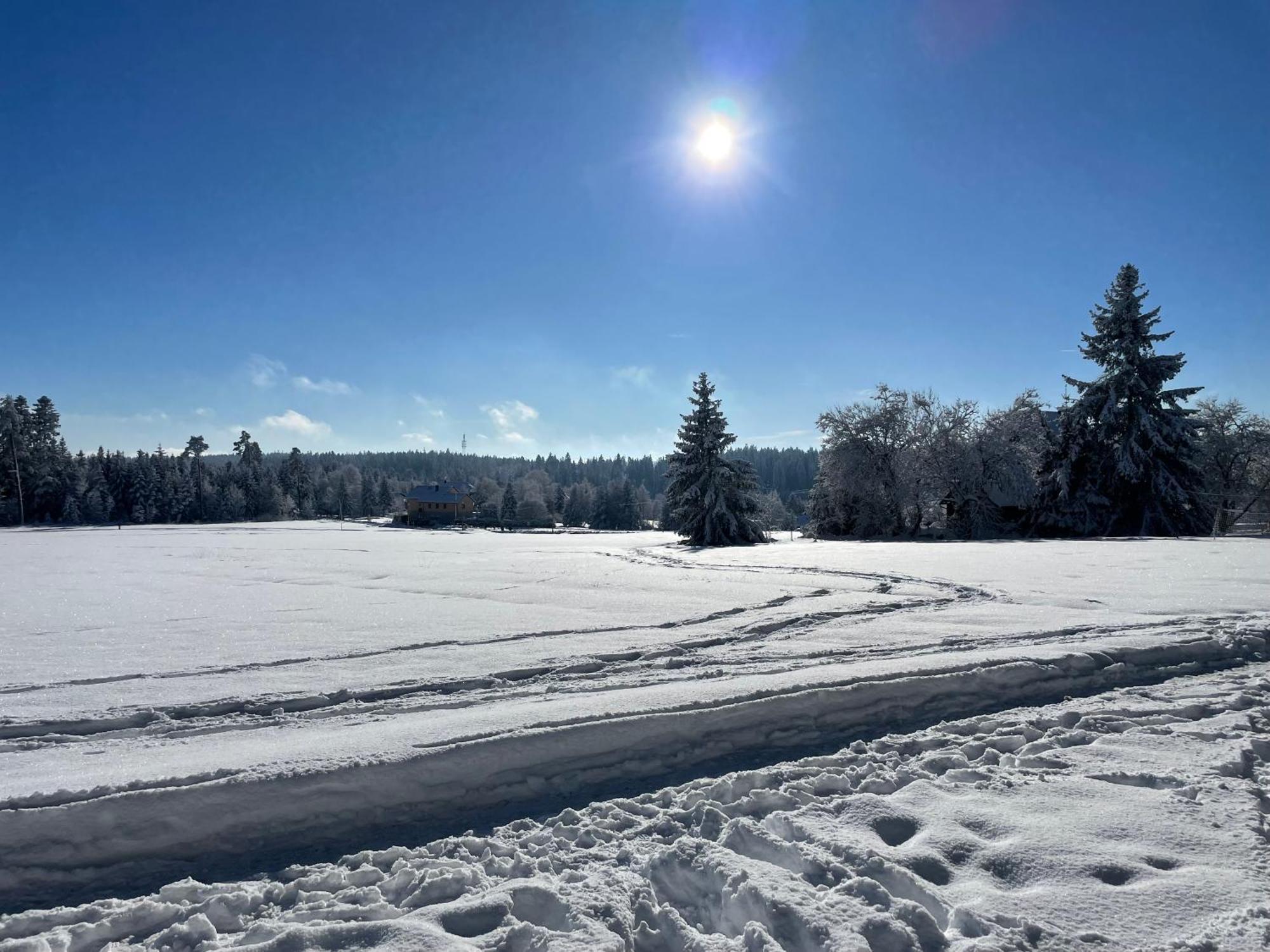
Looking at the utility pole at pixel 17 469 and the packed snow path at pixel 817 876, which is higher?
the utility pole at pixel 17 469

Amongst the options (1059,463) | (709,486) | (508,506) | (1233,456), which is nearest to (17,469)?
(508,506)

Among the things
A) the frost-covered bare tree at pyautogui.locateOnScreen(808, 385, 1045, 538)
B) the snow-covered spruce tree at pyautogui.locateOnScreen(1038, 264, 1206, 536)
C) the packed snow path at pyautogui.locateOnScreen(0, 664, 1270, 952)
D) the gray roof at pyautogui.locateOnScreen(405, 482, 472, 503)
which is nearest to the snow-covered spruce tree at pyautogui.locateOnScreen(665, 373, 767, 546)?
the frost-covered bare tree at pyautogui.locateOnScreen(808, 385, 1045, 538)

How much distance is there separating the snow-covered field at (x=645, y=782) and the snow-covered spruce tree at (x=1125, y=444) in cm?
1981

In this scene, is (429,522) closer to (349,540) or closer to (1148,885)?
(349,540)

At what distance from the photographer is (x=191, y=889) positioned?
7.31ft

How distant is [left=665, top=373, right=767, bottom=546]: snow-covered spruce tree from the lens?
25.0 m

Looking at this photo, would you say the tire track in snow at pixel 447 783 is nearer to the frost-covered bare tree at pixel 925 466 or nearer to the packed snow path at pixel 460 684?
the packed snow path at pixel 460 684

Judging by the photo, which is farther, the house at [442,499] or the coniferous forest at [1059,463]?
the house at [442,499]

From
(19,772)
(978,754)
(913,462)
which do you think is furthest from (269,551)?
(913,462)

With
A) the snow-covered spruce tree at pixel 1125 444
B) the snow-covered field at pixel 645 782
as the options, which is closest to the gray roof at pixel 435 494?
A: the snow-covered spruce tree at pixel 1125 444

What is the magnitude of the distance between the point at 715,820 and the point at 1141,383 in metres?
28.2

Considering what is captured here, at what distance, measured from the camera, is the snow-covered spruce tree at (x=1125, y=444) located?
2195 centimetres

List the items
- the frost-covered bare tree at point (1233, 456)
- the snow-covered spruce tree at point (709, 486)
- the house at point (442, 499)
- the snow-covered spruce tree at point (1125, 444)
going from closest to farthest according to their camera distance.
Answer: the snow-covered spruce tree at point (1125, 444), the snow-covered spruce tree at point (709, 486), the frost-covered bare tree at point (1233, 456), the house at point (442, 499)

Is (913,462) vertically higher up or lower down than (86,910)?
higher up
